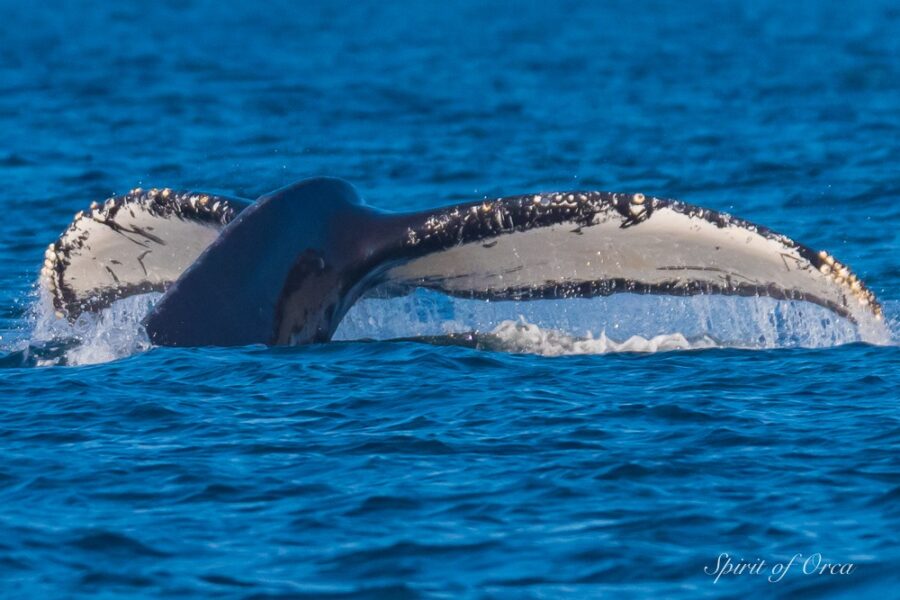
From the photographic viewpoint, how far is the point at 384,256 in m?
11.6

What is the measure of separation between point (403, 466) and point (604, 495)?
130 cm

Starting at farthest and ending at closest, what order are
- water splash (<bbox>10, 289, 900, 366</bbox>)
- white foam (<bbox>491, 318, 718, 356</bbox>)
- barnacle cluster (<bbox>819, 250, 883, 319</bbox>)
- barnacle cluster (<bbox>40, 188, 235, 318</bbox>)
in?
white foam (<bbox>491, 318, 718, 356</bbox>) < water splash (<bbox>10, 289, 900, 366</bbox>) < barnacle cluster (<bbox>40, 188, 235, 318</bbox>) < barnacle cluster (<bbox>819, 250, 883, 319</bbox>)

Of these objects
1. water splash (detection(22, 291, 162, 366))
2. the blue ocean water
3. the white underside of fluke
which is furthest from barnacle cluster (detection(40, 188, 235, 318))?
the white underside of fluke

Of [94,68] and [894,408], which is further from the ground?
[94,68]

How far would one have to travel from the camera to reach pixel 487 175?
24.9 metres

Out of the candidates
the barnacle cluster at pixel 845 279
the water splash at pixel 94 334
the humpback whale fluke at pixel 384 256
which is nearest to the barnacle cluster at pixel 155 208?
the humpback whale fluke at pixel 384 256

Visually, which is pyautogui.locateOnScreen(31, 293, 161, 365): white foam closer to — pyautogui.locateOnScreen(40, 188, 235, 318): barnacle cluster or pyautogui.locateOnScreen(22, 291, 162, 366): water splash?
pyautogui.locateOnScreen(22, 291, 162, 366): water splash

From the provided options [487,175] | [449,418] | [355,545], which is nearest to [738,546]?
[355,545]

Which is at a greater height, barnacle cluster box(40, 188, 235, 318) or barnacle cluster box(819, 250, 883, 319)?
barnacle cluster box(40, 188, 235, 318)

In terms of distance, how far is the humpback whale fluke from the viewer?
11125 millimetres

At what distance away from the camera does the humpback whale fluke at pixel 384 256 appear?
11.1 m

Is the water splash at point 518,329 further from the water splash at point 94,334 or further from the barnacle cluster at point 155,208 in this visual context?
the barnacle cluster at point 155,208

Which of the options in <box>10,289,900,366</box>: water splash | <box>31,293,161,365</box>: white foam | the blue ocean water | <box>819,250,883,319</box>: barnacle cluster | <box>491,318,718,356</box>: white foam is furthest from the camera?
<box>491,318,718,356</box>: white foam

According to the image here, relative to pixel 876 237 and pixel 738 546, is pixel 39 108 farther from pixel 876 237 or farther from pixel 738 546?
pixel 738 546
